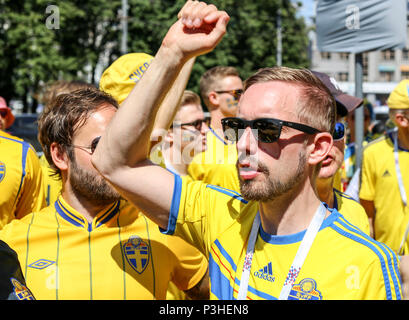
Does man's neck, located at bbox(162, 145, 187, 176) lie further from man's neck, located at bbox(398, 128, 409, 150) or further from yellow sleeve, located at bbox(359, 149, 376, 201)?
man's neck, located at bbox(398, 128, 409, 150)

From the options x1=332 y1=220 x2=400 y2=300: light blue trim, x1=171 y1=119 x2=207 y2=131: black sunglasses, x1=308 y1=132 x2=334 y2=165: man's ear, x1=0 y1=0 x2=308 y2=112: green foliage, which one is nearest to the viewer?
x1=332 y1=220 x2=400 y2=300: light blue trim

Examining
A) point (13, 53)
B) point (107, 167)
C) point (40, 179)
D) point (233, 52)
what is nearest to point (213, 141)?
point (40, 179)

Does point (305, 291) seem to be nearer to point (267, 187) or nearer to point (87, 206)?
point (267, 187)

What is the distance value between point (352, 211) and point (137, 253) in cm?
139

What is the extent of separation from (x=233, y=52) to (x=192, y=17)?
95.6 feet

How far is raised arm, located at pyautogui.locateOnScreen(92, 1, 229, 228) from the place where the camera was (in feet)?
6.33

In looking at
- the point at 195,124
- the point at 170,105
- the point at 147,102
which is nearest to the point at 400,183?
the point at 195,124

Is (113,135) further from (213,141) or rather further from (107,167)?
(213,141)

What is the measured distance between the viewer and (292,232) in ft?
6.75

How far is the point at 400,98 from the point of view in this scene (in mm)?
4867

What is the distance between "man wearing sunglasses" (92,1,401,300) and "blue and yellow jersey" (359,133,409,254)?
2759 mm

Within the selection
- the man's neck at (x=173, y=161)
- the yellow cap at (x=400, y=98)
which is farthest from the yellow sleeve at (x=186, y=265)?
the yellow cap at (x=400, y=98)

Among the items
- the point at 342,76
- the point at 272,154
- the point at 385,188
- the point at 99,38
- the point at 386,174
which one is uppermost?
the point at 99,38

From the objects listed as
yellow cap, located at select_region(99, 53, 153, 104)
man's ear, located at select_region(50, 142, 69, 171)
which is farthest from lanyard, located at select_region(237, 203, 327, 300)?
yellow cap, located at select_region(99, 53, 153, 104)
